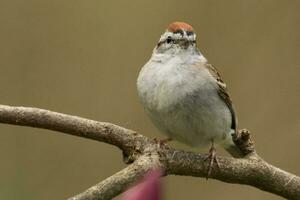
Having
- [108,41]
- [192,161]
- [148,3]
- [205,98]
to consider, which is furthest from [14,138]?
[192,161]

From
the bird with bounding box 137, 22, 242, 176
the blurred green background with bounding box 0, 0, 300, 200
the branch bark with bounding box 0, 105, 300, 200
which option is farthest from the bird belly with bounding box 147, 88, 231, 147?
the blurred green background with bounding box 0, 0, 300, 200

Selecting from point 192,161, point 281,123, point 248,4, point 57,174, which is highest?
point 248,4

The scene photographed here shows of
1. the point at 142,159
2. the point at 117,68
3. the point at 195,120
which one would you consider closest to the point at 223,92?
the point at 195,120

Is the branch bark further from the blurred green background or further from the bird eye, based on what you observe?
the blurred green background

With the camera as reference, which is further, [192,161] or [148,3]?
[148,3]

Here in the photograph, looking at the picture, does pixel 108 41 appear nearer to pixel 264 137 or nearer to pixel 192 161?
pixel 264 137

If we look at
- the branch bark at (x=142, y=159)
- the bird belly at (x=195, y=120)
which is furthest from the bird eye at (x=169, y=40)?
the branch bark at (x=142, y=159)

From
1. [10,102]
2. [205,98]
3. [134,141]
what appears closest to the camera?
[134,141]
